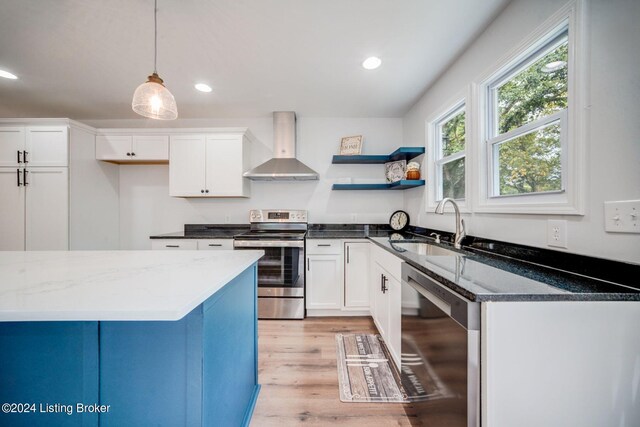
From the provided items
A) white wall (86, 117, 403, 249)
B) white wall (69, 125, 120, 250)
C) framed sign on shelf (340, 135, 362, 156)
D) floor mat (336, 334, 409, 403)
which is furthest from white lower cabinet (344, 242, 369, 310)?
white wall (69, 125, 120, 250)

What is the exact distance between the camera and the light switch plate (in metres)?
0.91

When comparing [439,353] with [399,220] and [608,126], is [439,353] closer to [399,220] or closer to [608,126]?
[608,126]

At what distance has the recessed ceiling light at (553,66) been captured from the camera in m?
1.29

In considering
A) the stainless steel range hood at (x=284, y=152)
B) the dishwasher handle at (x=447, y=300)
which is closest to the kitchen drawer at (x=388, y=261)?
the dishwasher handle at (x=447, y=300)

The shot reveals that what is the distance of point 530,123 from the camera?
1452 millimetres

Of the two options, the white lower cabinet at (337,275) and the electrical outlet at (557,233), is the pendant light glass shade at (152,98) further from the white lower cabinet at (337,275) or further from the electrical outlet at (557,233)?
the electrical outlet at (557,233)

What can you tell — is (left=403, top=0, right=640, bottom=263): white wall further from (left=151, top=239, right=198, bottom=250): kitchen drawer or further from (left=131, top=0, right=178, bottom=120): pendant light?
(left=151, top=239, right=198, bottom=250): kitchen drawer

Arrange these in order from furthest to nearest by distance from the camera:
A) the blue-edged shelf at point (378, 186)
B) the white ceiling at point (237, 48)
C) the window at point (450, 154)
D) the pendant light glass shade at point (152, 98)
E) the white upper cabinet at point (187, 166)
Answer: the white upper cabinet at point (187, 166)
the blue-edged shelf at point (378, 186)
the window at point (450, 154)
the white ceiling at point (237, 48)
the pendant light glass shade at point (152, 98)

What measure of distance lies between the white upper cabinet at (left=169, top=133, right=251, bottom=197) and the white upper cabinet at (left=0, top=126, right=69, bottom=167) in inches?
43.2

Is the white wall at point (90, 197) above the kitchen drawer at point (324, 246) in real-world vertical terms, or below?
above

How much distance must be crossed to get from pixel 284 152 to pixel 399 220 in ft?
5.90

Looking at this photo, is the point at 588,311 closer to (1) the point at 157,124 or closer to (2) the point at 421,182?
(2) the point at 421,182

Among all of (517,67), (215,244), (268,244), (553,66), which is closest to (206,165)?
(215,244)

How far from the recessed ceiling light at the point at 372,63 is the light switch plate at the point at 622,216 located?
1.79 meters
